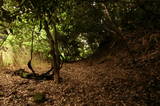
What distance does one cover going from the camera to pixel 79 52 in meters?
11.4

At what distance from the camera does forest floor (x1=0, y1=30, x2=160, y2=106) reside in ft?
12.5

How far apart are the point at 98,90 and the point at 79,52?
7031 mm

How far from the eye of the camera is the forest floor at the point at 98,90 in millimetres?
3803

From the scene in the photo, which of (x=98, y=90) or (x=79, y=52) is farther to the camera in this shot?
(x=79, y=52)

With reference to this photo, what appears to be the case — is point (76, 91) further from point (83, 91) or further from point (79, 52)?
point (79, 52)

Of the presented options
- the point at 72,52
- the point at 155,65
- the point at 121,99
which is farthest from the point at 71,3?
the point at 72,52

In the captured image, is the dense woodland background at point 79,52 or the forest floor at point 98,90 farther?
the forest floor at point 98,90

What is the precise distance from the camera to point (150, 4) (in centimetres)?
602

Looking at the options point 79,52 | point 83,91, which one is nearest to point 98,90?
point 83,91

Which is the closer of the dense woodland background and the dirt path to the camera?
the dense woodland background

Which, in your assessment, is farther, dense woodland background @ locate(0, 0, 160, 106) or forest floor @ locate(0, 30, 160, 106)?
forest floor @ locate(0, 30, 160, 106)

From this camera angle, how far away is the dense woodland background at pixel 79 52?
365 cm

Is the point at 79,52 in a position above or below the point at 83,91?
above

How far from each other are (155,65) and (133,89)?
1.65 meters
